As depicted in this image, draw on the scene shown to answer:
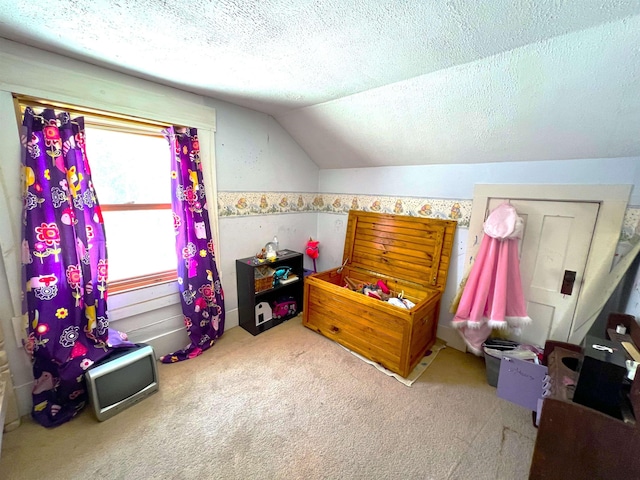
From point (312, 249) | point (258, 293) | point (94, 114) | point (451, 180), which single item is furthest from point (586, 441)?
point (94, 114)

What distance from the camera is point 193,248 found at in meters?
2.13

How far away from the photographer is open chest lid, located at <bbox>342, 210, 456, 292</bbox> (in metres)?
2.37

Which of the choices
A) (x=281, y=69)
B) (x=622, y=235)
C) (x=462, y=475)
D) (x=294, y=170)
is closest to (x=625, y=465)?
(x=462, y=475)

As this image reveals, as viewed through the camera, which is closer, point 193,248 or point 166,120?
point 166,120

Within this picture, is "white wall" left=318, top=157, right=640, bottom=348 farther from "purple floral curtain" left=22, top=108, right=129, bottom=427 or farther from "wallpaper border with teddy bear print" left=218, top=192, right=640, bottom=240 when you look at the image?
"purple floral curtain" left=22, top=108, right=129, bottom=427

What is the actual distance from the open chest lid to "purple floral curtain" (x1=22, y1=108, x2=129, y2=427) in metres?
2.20

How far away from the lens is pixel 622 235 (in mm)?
1687

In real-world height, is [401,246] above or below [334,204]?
below

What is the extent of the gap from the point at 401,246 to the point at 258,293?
4.81 ft

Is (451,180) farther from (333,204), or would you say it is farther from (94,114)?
(94,114)

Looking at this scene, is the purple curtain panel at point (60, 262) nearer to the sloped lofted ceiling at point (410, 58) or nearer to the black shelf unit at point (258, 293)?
the sloped lofted ceiling at point (410, 58)

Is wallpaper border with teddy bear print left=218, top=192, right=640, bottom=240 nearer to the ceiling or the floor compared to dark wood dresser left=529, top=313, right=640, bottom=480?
nearer to the ceiling

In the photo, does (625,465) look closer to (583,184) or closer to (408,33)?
(583,184)

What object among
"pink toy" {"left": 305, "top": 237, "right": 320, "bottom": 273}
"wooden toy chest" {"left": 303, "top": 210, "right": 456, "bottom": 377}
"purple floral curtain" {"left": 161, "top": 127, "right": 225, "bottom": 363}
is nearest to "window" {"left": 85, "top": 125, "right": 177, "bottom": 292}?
"purple floral curtain" {"left": 161, "top": 127, "right": 225, "bottom": 363}
